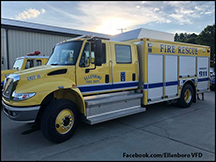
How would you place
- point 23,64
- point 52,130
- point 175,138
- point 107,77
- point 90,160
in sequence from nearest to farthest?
point 90,160
point 52,130
point 175,138
point 107,77
point 23,64

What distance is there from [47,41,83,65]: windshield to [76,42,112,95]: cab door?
0.54 ft

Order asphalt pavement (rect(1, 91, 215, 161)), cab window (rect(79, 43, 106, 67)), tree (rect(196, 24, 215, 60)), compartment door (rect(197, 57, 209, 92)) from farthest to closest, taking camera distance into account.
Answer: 1. tree (rect(196, 24, 215, 60))
2. compartment door (rect(197, 57, 209, 92))
3. cab window (rect(79, 43, 106, 67))
4. asphalt pavement (rect(1, 91, 215, 161))

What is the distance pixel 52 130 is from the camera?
418cm

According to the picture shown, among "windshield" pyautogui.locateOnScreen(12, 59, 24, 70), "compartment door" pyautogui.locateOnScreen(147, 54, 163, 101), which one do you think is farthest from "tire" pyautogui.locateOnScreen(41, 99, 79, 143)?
"windshield" pyautogui.locateOnScreen(12, 59, 24, 70)

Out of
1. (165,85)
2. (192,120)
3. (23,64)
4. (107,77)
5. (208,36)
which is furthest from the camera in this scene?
(208,36)

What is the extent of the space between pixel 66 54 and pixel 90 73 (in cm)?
86

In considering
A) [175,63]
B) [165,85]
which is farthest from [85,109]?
[175,63]

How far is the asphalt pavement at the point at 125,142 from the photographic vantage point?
373cm

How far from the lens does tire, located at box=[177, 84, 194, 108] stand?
7.78m

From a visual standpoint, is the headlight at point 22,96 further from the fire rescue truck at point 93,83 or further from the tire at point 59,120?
the tire at point 59,120

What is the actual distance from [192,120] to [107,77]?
333cm

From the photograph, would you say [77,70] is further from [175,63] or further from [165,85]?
[175,63]

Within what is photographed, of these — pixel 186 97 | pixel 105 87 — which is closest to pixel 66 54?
pixel 105 87

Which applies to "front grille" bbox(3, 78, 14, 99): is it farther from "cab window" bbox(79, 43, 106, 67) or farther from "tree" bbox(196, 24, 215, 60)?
"tree" bbox(196, 24, 215, 60)
